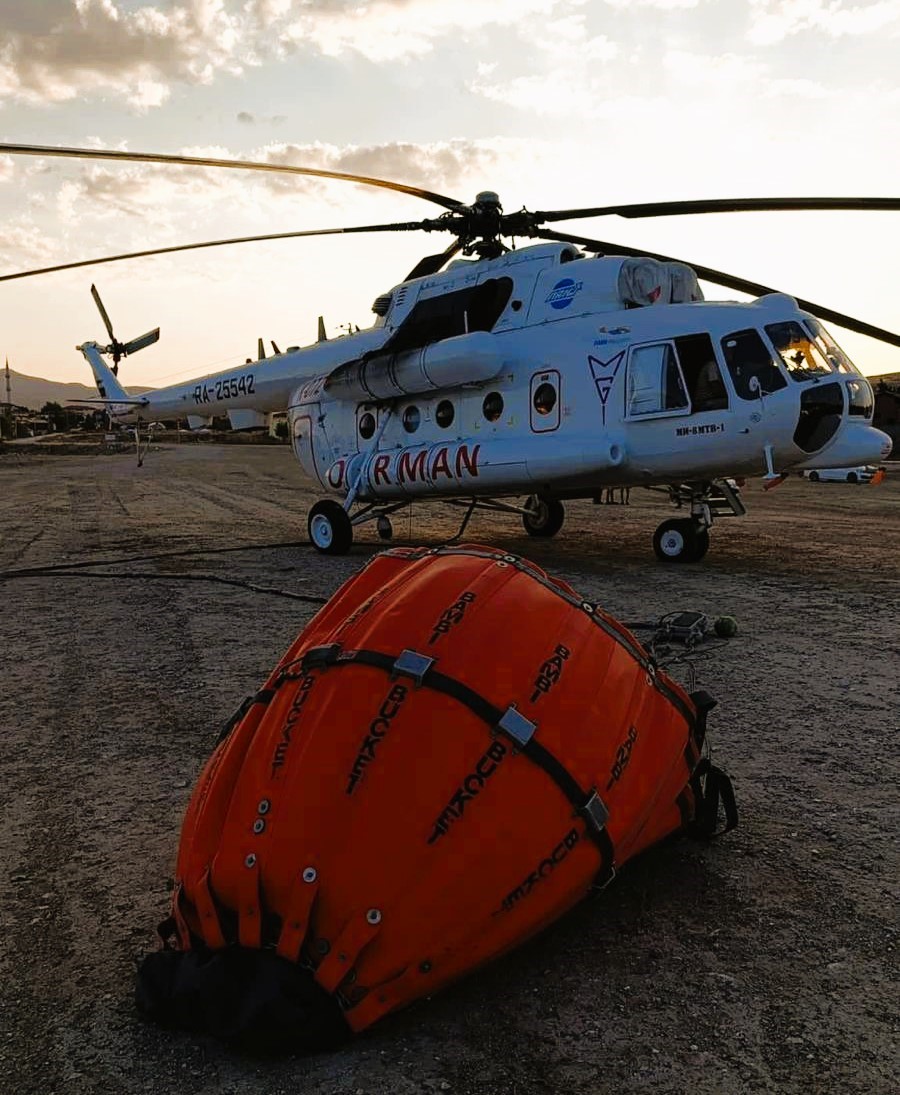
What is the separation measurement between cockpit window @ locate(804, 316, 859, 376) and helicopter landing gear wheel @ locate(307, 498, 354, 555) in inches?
234

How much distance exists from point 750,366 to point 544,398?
2282 mm

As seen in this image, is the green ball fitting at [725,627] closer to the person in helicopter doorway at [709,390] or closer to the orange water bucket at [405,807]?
the person in helicopter doorway at [709,390]

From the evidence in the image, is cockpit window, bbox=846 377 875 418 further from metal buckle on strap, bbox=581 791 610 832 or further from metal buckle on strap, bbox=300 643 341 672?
metal buckle on strap, bbox=300 643 341 672

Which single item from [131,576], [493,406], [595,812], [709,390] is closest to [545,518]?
A: [493,406]

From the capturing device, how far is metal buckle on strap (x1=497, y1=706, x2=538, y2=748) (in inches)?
94.2

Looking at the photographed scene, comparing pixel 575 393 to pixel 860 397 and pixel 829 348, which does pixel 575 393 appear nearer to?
pixel 829 348

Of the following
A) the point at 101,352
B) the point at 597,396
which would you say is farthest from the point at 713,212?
the point at 101,352

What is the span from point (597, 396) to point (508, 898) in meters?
8.00

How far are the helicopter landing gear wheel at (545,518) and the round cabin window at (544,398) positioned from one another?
320cm

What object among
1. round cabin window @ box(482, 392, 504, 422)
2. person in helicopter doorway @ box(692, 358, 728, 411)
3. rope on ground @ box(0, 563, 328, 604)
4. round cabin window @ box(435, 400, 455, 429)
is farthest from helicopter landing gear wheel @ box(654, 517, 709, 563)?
rope on ground @ box(0, 563, 328, 604)

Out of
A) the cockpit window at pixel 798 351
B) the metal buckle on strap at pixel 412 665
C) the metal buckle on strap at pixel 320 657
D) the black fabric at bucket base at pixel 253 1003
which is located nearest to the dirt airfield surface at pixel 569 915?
the black fabric at bucket base at pixel 253 1003

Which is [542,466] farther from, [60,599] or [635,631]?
[60,599]

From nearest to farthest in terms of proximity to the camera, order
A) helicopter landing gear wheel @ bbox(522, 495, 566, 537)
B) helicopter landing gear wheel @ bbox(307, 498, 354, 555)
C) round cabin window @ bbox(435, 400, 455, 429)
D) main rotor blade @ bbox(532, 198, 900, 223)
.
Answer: main rotor blade @ bbox(532, 198, 900, 223) → round cabin window @ bbox(435, 400, 455, 429) → helicopter landing gear wheel @ bbox(307, 498, 354, 555) → helicopter landing gear wheel @ bbox(522, 495, 566, 537)

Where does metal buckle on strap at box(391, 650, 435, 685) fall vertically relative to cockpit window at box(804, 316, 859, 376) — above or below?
below
